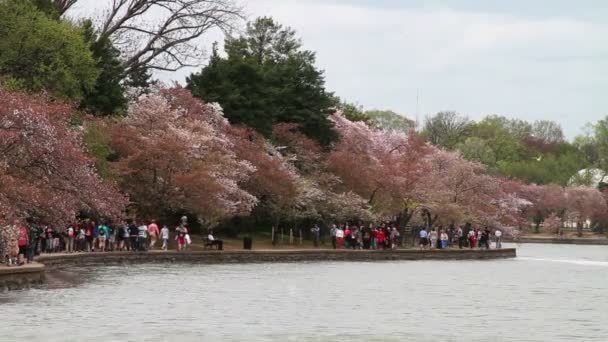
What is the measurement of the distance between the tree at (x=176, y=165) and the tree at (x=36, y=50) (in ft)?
15.3

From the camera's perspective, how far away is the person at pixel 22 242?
41000 mm

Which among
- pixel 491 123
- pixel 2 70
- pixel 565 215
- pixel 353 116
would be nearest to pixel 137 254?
pixel 2 70

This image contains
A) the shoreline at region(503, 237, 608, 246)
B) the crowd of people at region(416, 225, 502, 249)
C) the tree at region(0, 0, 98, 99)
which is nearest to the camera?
the tree at region(0, 0, 98, 99)

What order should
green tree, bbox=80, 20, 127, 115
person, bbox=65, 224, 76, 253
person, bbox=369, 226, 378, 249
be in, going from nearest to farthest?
person, bbox=65, 224, 76, 253 < green tree, bbox=80, 20, 127, 115 < person, bbox=369, 226, 378, 249

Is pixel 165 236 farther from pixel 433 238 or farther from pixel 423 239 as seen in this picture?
pixel 433 238

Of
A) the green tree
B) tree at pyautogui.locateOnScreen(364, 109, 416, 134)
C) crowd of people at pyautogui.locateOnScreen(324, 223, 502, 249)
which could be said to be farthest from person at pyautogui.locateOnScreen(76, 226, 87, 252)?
tree at pyautogui.locateOnScreen(364, 109, 416, 134)

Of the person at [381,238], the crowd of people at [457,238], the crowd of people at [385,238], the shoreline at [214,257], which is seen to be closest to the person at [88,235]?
the shoreline at [214,257]

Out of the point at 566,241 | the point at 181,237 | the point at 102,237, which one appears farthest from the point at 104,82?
the point at 566,241

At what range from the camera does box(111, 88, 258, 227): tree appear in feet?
210

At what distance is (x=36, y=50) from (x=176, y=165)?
32.3ft

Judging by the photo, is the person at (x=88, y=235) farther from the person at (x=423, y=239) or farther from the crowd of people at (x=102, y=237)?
the person at (x=423, y=239)

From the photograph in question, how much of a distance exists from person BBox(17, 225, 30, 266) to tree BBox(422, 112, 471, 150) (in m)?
120

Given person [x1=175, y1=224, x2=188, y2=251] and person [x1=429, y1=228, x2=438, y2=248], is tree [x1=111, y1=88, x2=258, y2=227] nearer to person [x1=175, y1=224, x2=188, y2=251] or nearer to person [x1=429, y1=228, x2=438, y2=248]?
person [x1=175, y1=224, x2=188, y2=251]

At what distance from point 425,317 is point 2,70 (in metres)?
35.7
